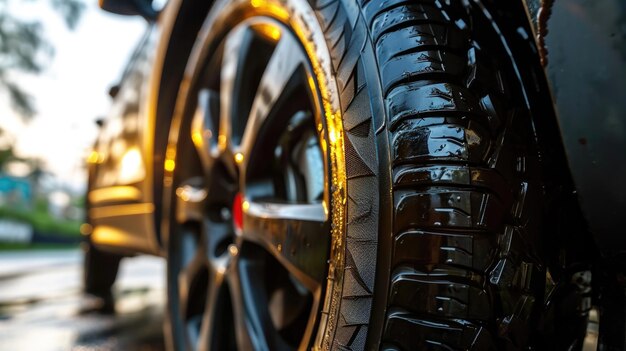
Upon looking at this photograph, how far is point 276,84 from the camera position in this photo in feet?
4.06

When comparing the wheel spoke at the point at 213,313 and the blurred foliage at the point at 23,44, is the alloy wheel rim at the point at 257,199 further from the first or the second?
the blurred foliage at the point at 23,44

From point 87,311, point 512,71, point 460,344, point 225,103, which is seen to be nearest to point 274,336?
point 460,344

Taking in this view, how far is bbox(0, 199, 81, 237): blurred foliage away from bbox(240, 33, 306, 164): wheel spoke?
16527 millimetres

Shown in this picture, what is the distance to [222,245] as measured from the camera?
1605 mm

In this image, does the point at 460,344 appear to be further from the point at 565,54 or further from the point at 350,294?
the point at 565,54

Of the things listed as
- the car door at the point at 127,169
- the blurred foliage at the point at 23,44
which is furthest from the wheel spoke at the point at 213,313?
the blurred foliage at the point at 23,44

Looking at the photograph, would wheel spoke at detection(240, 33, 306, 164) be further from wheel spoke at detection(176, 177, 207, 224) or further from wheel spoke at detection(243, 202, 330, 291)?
wheel spoke at detection(176, 177, 207, 224)

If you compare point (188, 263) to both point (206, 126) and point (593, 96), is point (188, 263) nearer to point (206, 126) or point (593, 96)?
point (206, 126)

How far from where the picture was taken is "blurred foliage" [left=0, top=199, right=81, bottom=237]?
624 inches

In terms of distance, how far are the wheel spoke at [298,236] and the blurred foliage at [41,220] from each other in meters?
16.6

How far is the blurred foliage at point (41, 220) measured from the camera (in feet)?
52.0

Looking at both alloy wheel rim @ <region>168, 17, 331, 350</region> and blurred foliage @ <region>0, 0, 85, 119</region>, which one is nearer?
alloy wheel rim @ <region>168, 17, 331, 350</region>

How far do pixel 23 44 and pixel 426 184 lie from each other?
14.9 meters

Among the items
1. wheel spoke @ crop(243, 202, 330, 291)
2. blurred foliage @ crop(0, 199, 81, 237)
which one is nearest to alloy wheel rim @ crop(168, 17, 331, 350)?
wheel spoke @ crop(243, 202, 330, 291)
